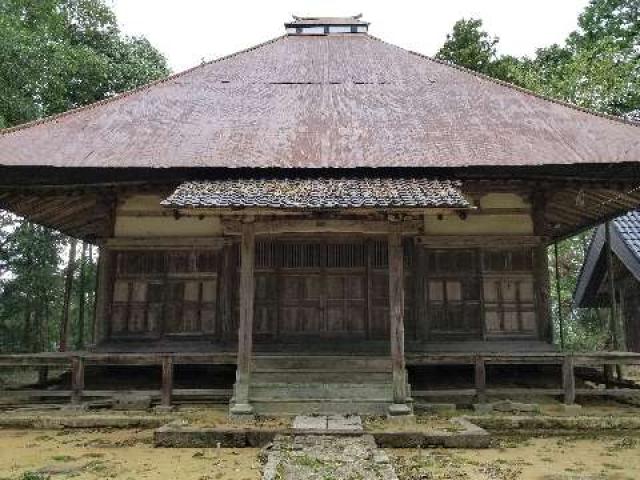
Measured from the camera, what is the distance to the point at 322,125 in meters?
9.62

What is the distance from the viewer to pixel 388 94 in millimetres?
11078

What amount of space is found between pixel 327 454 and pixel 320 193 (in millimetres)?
3491

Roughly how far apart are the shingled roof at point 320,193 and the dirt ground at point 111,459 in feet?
9.58

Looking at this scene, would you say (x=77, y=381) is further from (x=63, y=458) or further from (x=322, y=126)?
(x=322, y=126)

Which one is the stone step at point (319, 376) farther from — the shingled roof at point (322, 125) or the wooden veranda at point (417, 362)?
the shingled roof at point (322, 125)

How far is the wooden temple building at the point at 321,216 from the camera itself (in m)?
7.40

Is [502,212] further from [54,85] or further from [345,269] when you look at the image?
[54,85]

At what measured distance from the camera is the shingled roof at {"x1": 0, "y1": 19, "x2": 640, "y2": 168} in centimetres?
827

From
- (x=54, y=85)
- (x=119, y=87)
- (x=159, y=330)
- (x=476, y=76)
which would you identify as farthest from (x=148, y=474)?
(x=119, y=87)

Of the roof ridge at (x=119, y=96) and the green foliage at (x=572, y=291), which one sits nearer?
the roof ridge at (x=119, y=96)

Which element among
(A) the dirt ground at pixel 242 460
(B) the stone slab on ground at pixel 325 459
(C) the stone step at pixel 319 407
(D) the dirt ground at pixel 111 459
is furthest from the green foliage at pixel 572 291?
(D) the dirt ground at pixel 111 459

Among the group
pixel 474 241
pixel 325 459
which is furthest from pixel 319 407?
pixel 474 241

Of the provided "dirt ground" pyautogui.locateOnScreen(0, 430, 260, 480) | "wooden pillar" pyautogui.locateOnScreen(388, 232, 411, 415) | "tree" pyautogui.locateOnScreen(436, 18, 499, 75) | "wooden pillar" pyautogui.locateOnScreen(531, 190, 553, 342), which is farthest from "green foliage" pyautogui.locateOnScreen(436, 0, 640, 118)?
"dirt ground" pyautogui.locateOnScreen(0, 430, 260, 480)

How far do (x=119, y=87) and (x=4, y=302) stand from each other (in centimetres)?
748
